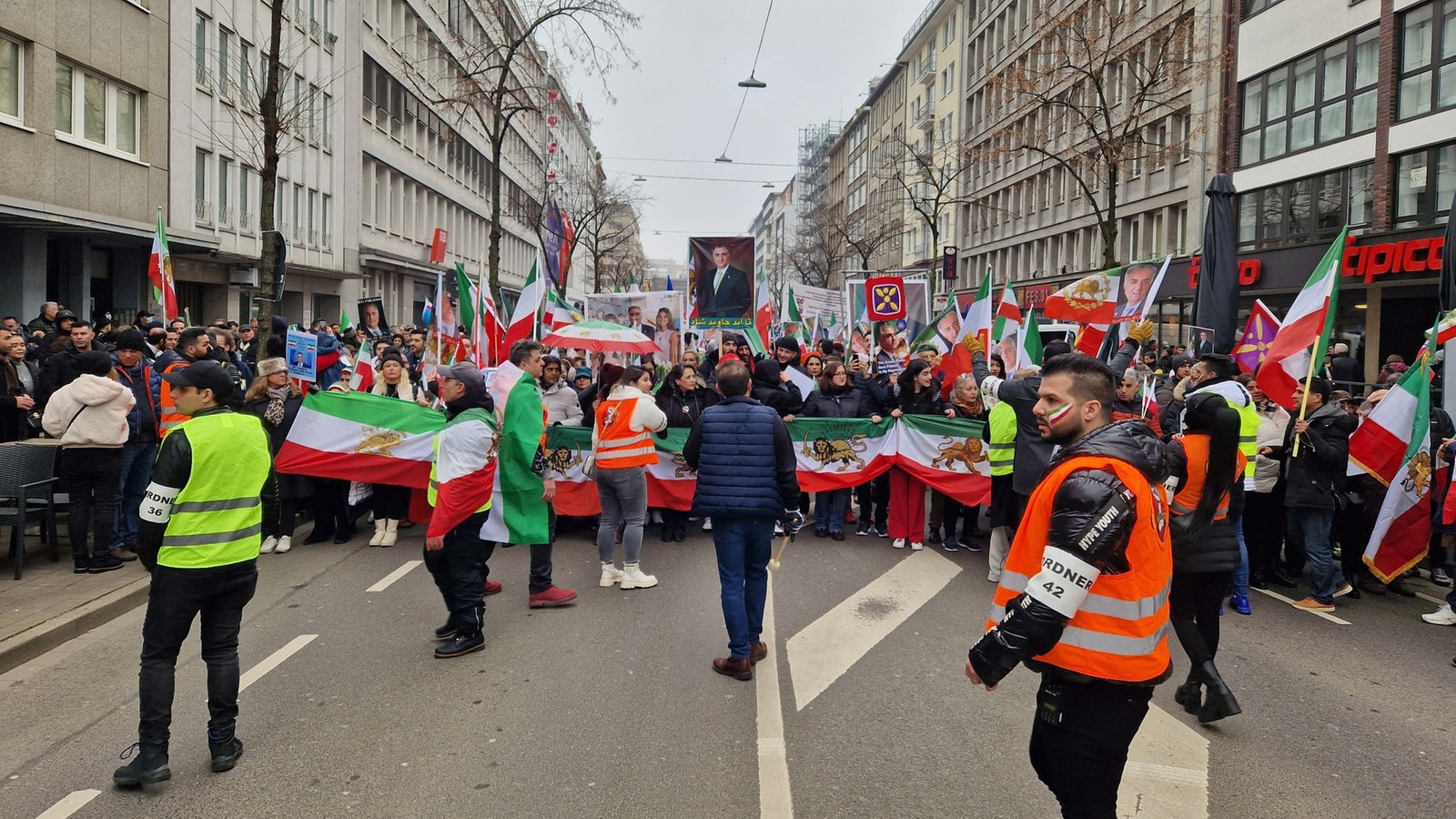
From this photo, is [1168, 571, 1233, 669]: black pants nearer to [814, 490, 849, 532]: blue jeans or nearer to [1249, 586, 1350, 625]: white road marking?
[1249, 586, 1350, 625]: white road marking

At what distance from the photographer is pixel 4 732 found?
203 inches

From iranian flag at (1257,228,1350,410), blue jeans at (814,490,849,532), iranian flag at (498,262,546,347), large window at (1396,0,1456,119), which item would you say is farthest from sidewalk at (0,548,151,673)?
large window at (1396,0,1456,119)

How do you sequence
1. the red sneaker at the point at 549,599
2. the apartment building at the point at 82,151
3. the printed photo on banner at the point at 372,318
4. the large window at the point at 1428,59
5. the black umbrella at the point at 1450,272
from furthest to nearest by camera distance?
the large window at the point at 1428,59, the printed photo on banner at the point at 372,318, the apartment building at the point at 82,151, the black umbrella at the point at 1450,272, the red sneaker at the point at 549,599

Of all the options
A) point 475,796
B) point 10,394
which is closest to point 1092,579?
point 475,796

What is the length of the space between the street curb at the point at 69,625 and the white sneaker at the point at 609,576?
11.2 ft

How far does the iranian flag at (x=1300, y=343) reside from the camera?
26.9 ft

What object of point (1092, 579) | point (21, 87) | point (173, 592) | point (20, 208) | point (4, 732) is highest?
point (21, 87)

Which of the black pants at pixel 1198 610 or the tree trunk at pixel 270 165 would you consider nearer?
the black pants at pixel 1198 610

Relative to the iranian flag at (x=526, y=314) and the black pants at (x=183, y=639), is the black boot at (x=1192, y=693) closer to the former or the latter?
the black pants at (x=183, y=639)

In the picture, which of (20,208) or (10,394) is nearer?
(10,394)

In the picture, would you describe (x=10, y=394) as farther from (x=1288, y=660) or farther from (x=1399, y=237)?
(x=1399, y=237)

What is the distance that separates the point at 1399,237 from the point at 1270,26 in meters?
8.22

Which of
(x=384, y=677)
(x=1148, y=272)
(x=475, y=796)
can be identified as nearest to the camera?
(x=475, y=796)

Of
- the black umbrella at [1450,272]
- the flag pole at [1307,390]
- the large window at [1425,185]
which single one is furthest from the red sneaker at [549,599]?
the large window at [1425,185]
